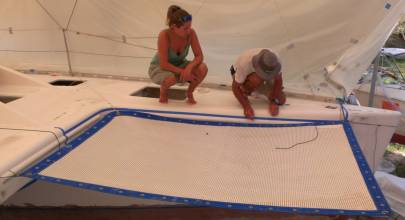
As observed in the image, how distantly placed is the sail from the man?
301 millimetres

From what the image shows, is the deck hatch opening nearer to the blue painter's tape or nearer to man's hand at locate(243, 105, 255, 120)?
man's hand at locate(243, 105, 255, 120)

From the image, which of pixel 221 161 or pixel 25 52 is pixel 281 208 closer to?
pixel 221 161

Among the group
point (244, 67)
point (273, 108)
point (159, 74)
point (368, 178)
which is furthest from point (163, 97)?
point (368, 178)

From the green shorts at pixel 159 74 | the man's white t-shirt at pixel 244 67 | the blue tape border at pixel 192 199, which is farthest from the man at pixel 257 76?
the green shorts at pixel 159 74

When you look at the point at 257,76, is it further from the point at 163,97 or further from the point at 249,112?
the point at 163,97

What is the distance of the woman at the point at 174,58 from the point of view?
1715mm

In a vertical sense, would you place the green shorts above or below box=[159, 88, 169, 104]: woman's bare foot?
above

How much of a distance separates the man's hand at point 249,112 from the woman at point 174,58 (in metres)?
0.26

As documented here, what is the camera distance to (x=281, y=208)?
3.52 ft

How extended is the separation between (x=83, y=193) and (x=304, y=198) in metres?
0.86

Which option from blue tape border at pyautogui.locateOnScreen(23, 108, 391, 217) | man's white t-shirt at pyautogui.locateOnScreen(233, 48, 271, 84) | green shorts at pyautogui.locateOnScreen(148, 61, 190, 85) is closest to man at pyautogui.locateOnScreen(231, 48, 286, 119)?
man's white t-shirt at pyautogui.locateOnScreen(233, 48, 271, 84)

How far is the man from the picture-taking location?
1597 millimetres

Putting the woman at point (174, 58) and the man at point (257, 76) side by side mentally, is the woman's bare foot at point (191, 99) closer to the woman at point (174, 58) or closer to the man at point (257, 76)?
the woman at point (174, 58)

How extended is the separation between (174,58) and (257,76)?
42 centimetres
